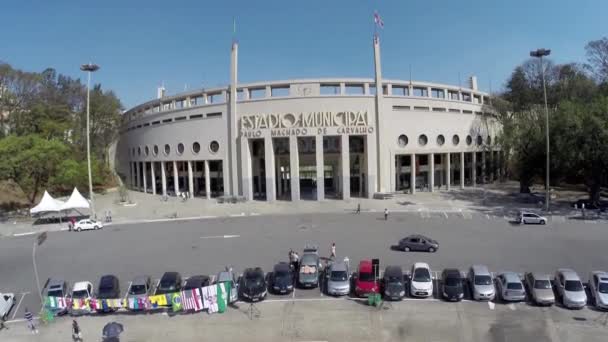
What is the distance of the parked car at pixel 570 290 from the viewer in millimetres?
16328

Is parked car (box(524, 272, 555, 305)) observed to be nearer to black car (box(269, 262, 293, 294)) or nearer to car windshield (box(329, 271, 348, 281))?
car windshield (box(329, 271, 348, 281))

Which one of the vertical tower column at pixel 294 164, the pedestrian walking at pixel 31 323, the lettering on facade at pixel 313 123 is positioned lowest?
the pedestrian walking at pixel 31 323

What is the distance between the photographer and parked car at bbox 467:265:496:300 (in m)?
17.4

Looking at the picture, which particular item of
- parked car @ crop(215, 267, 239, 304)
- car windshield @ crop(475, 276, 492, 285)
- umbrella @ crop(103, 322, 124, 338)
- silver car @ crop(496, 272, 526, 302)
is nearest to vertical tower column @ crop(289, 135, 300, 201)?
parked car @ crop(215, 267, 239, 304)

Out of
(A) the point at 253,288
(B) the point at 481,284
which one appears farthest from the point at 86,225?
(B) the point at 481,284

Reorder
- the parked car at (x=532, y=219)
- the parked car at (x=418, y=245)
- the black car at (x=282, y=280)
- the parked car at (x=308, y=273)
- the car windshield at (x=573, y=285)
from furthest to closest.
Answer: the parked car at (x=532, y=219), the parked car at (x=418, y=245), the parked car at (x=308, y=273), the black car at (x=282, y=280), the car windshield at (x=573, y=285)

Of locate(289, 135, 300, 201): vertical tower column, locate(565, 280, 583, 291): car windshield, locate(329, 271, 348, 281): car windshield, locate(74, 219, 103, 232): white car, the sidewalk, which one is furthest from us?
locate(289, 135, 300, 201): vertical tower column

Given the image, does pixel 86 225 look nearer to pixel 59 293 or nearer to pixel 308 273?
pixel 59 293

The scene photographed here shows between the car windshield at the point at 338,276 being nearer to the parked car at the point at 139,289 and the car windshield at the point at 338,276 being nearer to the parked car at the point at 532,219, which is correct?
the parked car at the point at 139,289

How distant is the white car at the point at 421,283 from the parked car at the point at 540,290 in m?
4.32

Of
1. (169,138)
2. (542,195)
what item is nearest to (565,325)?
(542,195)

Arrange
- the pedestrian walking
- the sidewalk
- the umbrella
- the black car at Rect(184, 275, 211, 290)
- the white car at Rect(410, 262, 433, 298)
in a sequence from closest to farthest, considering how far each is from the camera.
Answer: the umbrella → the pedestrian walking → the white car at Rect(410, 262, 433, 298) → the black car at Rect(184, 275, 211, 290) → the sidewalk

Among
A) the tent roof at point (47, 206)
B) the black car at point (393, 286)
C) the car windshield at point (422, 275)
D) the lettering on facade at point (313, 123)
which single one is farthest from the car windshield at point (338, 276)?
the tent roof at point (47, 206)

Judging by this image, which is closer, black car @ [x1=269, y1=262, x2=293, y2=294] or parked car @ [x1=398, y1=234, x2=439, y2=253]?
black car @ [x1=269, y1=262, x2=293, y2=294]
